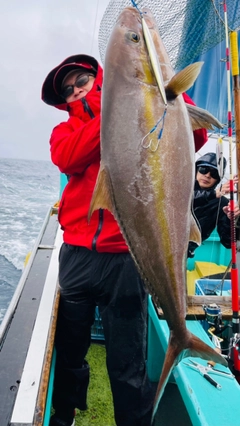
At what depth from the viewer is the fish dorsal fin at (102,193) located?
152 centimetres

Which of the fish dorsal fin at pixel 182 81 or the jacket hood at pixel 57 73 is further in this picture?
the jacket hood at pixel 57 73

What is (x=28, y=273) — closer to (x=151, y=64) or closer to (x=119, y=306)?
(x=119, y=306)

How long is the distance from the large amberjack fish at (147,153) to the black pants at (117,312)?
0.63 metres

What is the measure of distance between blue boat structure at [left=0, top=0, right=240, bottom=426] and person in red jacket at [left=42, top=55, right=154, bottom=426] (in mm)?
295

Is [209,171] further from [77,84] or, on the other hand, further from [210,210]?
[77,84]

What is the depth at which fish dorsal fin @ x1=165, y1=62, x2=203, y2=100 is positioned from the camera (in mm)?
1329

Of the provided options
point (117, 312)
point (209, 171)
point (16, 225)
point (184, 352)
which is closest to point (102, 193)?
point (184, 352)

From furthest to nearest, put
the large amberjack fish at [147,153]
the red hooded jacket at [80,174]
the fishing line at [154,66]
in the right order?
the red hooded jacket at [80,174]
the large amberjack fish at [147,153]
the fishing line at [154,66]

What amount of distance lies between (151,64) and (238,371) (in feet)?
8.36

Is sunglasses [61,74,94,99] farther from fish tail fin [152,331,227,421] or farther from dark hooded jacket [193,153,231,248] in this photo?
dark hooded jacket [193,153,231,248]

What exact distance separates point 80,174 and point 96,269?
61 cm

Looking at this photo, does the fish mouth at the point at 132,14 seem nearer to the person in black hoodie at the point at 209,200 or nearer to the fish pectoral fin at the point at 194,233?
the fish pectoral fin at the point at 194,233

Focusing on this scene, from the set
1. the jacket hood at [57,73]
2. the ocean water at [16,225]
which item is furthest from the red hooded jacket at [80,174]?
the ocean water at [16,225]

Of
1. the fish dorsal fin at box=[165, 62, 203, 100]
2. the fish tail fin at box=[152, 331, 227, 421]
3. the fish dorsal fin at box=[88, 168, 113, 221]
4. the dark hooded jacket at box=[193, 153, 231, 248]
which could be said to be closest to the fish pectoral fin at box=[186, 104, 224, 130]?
the fish dorsal fin at box=[165, 62, 203, 100]
